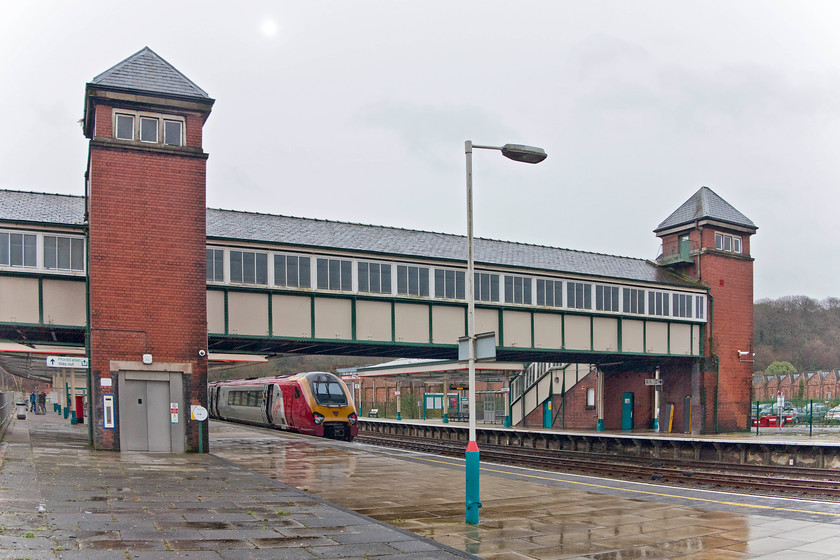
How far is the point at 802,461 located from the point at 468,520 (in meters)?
16.2

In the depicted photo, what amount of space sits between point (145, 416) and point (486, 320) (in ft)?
47.8

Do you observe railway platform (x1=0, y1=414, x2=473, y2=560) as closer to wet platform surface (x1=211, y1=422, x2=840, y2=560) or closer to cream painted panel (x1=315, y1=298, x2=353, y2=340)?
wet platform surface (x1=211, y1=422, x2=840, y2=560)

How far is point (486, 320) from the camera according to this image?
100 ft

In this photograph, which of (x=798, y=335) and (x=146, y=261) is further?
(x=798, y=335)

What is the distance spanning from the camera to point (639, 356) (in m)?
35.8

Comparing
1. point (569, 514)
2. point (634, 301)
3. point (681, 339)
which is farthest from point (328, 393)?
point (569, 514)

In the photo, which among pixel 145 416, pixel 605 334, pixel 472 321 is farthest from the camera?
pixel 605 334

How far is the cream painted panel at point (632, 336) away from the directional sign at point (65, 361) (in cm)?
2368

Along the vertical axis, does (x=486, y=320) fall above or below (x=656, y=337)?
above

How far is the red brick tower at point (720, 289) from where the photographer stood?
123ft

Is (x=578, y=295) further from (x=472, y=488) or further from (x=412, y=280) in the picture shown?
(x=472, y=488)

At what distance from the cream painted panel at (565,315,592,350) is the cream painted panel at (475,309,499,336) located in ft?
14.0

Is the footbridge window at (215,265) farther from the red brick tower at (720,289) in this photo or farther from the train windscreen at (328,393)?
the red brick tower at (720,289)

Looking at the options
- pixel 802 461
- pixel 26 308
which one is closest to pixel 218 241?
pixel 26 308
